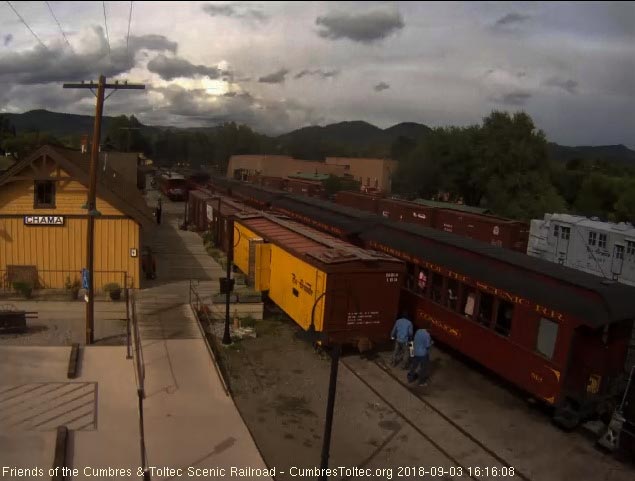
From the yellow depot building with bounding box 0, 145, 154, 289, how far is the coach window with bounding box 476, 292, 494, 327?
1256cm

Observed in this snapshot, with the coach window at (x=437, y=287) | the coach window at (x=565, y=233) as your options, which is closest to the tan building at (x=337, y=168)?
the coach window at (x=565, y=233)

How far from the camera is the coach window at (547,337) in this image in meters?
11.5

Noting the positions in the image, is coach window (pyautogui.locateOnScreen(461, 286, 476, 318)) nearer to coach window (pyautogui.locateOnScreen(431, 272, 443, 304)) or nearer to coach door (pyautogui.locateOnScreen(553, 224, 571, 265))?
coach window (pyautogui.locateOnScreen(431, 272, 443, 304))

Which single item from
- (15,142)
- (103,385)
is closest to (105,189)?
(103,385)

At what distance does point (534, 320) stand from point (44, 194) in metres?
17.0

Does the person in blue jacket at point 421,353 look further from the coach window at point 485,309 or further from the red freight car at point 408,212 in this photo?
the red freight car at point 408,212

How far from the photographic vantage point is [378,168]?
275 ft

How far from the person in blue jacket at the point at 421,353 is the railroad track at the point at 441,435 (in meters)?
0.52

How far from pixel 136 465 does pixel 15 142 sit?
96136 mm

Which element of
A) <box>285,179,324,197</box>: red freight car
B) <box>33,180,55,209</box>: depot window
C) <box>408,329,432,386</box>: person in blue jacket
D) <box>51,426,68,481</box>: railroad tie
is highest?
<box>33,180,55,209</box>: depot window

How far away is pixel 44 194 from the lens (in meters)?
19.3

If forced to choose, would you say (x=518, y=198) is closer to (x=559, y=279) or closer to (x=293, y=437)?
(x=559, y=279)

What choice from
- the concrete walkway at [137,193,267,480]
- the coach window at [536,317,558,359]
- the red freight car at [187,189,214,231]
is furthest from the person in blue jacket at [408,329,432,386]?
the red freight car at [187,189,214,231]

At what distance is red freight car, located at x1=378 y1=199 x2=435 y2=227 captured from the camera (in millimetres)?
33938
